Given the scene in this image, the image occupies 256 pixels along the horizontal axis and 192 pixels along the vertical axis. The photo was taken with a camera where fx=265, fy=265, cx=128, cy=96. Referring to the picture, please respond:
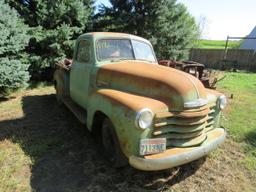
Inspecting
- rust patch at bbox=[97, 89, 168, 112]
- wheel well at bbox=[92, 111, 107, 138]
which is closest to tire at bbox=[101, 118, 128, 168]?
wheel well at bbox=[92, 111, 107, 138]

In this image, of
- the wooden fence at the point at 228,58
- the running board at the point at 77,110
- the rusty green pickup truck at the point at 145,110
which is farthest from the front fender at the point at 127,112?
the wooden fence at the point at 228,58

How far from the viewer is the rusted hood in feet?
11.6

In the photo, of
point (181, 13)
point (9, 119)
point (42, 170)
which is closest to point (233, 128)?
point (42, 170)

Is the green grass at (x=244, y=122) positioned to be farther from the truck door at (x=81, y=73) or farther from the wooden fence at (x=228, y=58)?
the wooden fence at (x=228, y=58)

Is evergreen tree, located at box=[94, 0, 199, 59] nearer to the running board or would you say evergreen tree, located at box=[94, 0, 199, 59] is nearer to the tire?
the running board

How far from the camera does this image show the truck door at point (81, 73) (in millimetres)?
5058

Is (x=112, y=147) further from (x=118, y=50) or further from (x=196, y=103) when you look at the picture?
(x=118, y=50)

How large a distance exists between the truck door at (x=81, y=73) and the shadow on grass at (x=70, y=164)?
724mm

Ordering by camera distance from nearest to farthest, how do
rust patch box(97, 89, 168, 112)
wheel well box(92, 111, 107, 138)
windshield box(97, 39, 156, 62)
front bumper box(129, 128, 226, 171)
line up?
1. front bumper box(129, 128, 226, 171)
2. rust patch box(97, 89, 168, 112)
3. wheel well box(92, 111, 107, 138)
4. windshield box(97, 39, 156, 62)

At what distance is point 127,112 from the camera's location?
3314 mm

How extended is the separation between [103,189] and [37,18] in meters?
8.12

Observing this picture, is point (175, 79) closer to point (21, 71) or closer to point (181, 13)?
point (21, 71)

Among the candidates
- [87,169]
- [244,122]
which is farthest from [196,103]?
[244,122]

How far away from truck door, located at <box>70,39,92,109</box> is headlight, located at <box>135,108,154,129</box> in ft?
6.66
